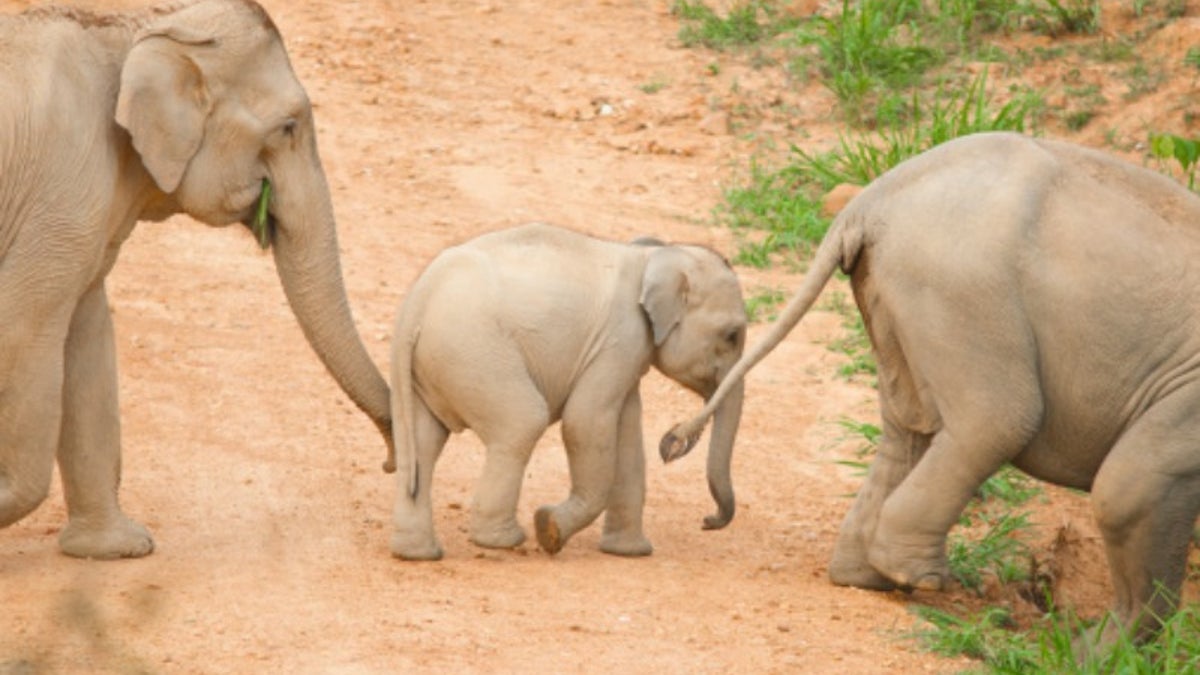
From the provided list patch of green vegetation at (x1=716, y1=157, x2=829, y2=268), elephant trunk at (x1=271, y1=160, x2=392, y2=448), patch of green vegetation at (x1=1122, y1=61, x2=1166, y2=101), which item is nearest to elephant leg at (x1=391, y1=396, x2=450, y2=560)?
elephant trunk at (x1=271, y1=160, x2=392, y2=448)

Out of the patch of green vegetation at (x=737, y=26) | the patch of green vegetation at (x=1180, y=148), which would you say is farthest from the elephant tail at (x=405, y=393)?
the patch of green vegetation at (x=737, y=26)

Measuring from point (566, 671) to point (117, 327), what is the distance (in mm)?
4358

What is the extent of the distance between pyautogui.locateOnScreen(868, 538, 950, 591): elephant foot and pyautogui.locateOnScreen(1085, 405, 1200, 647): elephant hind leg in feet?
1.60

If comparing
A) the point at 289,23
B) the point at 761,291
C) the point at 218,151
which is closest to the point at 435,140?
the point at 289,23

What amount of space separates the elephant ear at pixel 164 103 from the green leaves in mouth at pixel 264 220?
0.28 metres

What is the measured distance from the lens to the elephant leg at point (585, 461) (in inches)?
297

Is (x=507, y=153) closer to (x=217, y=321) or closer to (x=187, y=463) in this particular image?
(x=217, y=321)

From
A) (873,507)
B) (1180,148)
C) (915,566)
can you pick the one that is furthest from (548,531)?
(1180,148)

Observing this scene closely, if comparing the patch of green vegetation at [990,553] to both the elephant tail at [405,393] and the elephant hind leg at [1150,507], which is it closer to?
the elephant hind leg at [1150,507]

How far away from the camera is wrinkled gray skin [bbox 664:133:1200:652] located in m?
6.80

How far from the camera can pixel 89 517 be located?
7.45m

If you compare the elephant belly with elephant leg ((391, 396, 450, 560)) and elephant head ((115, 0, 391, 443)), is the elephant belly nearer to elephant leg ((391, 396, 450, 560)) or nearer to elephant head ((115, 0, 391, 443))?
elephant leg ((391, 396, 450, 560))

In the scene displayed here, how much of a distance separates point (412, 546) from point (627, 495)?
2.37 ft

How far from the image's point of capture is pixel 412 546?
293 inches
